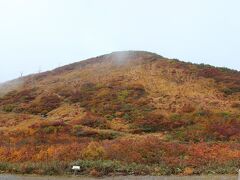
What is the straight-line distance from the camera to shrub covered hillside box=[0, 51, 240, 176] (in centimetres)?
2298

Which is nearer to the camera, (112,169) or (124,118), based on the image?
(112,169)

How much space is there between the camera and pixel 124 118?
49.9 m

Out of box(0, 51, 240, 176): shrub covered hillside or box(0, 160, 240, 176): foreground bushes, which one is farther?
box(0, 51, 240, 176): shrub covered hillside

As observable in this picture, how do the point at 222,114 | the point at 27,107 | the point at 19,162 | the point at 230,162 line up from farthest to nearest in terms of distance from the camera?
the point at 27,107, the point at 222,114, the point at 19,162, the point at 230,162


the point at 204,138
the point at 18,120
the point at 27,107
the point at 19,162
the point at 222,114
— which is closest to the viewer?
the point at 19,162

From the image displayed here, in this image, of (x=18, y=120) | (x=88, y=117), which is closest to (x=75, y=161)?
(x=88, y=117)

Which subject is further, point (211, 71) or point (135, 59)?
point (135, 59)

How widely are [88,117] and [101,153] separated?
→ 25.9 m

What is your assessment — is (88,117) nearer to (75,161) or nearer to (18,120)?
(18,120)

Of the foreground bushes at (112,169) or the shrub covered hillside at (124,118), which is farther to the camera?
the shrub covered hillside at (124,118)

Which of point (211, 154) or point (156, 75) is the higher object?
point (156, 75)

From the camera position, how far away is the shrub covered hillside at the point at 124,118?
23.0m

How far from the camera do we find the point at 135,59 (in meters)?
83.1

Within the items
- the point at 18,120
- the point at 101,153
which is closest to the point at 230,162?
the point at 101,153
